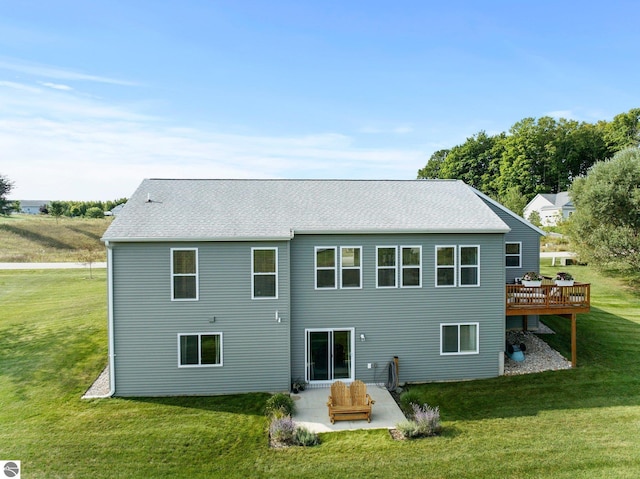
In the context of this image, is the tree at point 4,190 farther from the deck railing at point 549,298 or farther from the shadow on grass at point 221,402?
the deck railing at point 549,298

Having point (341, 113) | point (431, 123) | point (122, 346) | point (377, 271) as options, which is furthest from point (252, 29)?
point (431, 123)

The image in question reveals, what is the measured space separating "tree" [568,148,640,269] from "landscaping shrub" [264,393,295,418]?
24442mm

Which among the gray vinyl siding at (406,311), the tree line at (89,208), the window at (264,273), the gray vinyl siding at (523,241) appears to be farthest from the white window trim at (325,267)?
the tree line at (89,208)

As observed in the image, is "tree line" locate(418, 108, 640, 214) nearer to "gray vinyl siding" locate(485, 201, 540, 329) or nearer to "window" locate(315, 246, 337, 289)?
"gray vinyl siding" locate(485, 201, 540, 329)

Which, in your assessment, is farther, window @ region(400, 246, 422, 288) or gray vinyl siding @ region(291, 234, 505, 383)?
window @ region(400, 246, 422, 288)

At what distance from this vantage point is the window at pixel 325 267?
13.1 meters

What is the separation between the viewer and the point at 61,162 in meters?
24.4

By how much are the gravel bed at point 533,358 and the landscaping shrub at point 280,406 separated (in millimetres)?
7623

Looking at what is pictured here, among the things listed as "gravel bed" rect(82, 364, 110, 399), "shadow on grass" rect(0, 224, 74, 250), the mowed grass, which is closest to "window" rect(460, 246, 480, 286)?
"gravel bed" rect(82, 364, 110, 399)

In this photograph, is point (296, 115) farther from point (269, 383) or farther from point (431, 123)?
point (269, 383)

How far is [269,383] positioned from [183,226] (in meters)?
5.57

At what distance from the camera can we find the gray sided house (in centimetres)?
1237

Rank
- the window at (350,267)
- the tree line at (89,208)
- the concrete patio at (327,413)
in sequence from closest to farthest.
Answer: the concrete patio at (327,413) < the window at (350,267) < the tree line at (89,208)

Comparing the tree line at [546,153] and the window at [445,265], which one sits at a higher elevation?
the tree line at [546,153]
